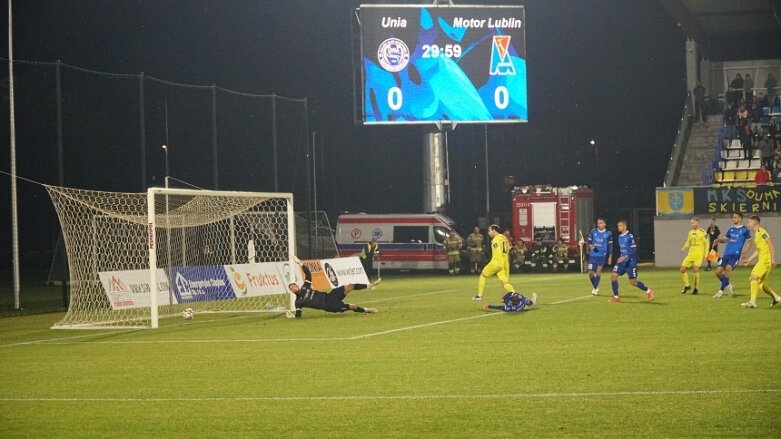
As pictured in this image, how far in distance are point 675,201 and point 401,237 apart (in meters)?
11.9

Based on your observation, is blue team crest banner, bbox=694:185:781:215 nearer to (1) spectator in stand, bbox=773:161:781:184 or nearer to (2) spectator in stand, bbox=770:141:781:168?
(1) spectator in stand, bbox=773:161:781:184

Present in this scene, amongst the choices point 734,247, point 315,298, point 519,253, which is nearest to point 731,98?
point 519,253

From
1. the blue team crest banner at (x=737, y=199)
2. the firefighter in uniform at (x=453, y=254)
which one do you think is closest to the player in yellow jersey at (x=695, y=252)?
the blue team crest banner at (x=737, y=199)

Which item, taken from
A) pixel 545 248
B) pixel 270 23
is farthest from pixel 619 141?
pixel 545 248

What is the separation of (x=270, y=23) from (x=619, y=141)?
28364mm

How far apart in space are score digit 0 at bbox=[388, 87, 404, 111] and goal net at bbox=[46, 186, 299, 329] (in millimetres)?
11287

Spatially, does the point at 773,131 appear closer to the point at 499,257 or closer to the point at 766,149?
the point at 766,149

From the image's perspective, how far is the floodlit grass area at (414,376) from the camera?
409 inches

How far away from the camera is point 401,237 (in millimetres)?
49438

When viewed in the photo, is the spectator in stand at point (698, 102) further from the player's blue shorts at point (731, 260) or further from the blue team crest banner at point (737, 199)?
the player's blue shorts at point (731, 260)

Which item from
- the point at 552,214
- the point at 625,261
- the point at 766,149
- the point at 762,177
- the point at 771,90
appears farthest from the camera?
the point at 771,90

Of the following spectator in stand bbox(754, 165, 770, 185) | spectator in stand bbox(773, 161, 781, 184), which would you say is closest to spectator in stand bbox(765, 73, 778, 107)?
spectator in stand bbox(773, 161, 781, 184)

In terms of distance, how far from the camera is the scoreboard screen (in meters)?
43.6

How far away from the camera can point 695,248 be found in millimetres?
27750
